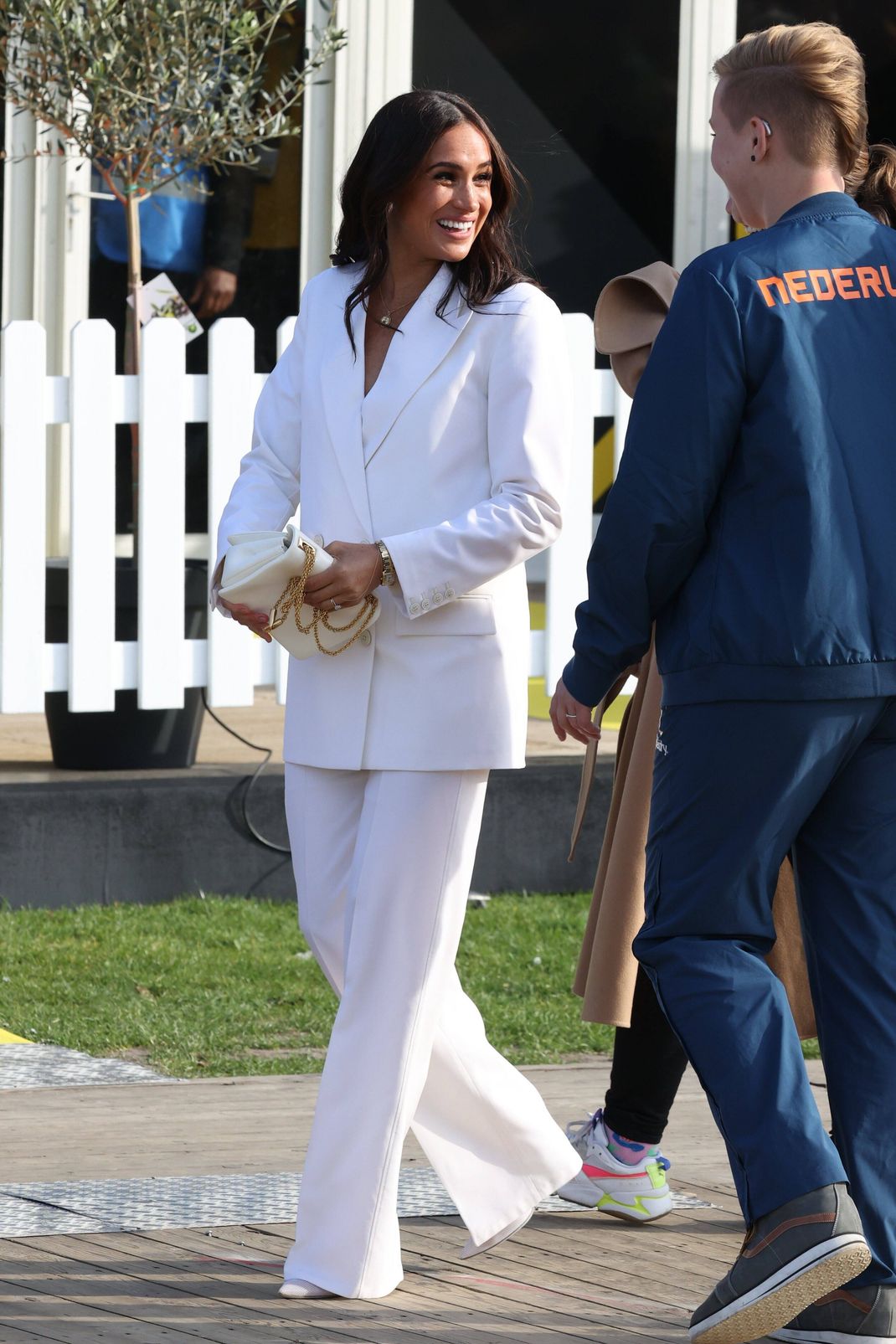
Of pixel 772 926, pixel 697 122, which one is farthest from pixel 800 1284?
pixel 697 122

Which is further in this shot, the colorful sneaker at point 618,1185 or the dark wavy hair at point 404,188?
the colorful sneaker at point 618,1185

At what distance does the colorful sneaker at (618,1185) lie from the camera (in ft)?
12.6

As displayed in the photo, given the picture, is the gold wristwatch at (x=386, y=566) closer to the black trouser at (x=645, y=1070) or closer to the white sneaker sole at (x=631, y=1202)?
the black trouser at (x=645, y=1070)

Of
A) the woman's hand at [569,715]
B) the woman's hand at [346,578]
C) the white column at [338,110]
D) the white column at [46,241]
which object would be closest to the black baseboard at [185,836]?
the woman's hand at [346,578]

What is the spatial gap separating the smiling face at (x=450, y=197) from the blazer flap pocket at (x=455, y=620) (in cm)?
59

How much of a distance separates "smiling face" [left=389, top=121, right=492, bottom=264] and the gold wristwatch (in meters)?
0.53

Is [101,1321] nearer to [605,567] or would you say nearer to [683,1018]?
[683,1018]

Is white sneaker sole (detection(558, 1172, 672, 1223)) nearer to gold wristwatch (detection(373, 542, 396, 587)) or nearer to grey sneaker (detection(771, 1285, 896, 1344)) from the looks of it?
grey sneaker (detection(771, 1285, 896, 1344))

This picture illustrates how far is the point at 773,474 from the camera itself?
2990 mm

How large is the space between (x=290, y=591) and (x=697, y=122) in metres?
9.21

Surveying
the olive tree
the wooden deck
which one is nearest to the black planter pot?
the olive tree

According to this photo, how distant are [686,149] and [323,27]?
7.72 ft

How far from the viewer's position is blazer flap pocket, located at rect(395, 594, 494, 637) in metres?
3.47

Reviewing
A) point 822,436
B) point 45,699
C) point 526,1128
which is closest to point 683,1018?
point 526,1128
